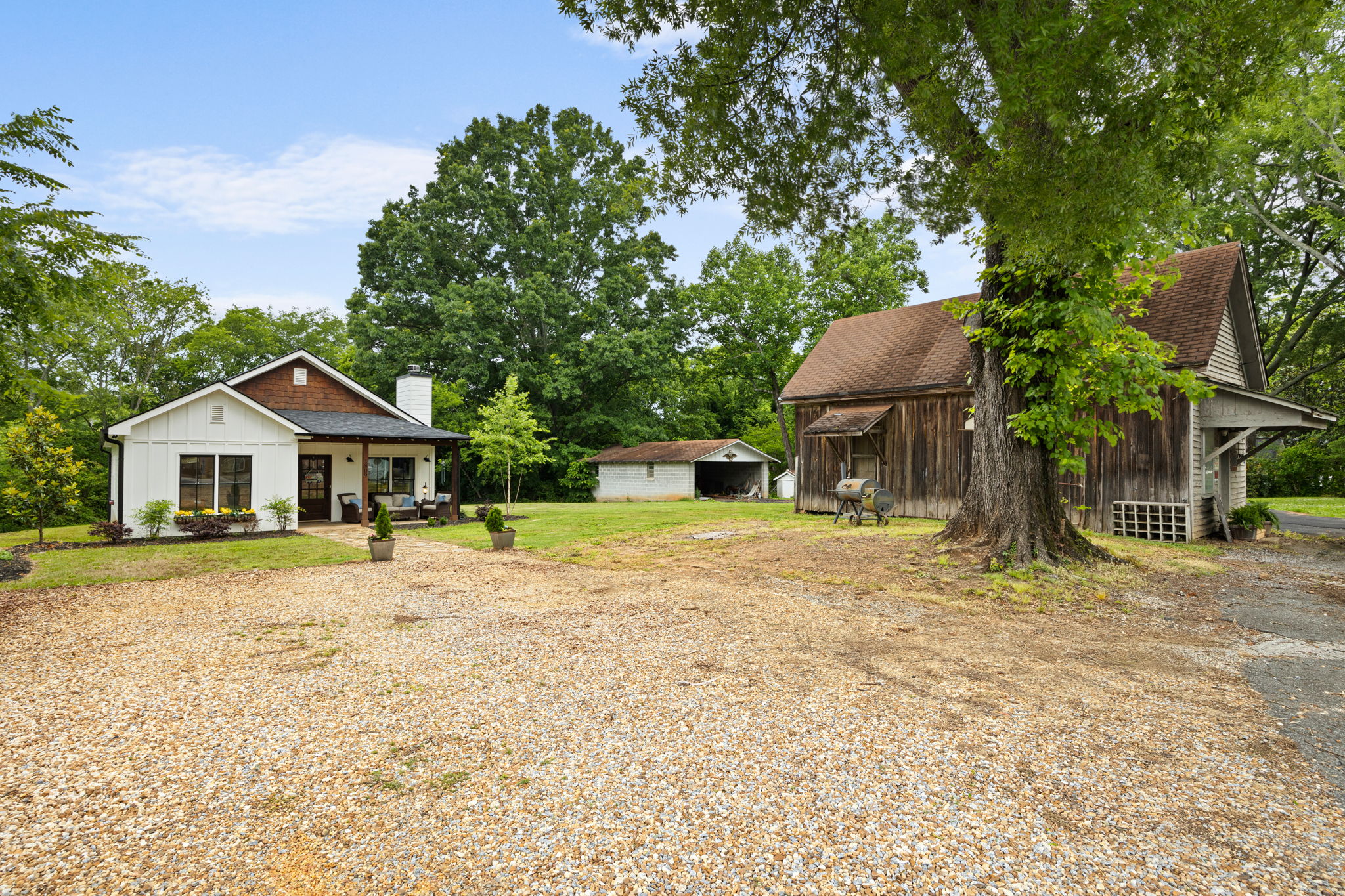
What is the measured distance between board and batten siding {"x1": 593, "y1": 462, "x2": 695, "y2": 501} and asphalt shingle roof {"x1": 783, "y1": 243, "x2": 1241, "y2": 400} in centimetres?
1060

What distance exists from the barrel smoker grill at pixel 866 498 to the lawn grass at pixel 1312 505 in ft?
51.3

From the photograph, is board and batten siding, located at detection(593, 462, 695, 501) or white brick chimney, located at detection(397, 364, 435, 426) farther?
board and batten siding, located at detection(593, 462, 695, 501)

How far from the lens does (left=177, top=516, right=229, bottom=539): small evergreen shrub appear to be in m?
14.1

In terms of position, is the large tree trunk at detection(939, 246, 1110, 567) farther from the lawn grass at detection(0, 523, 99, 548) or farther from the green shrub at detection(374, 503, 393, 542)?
the lawn grass at detection(0, 523, 99, 548)

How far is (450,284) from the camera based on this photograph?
103ft

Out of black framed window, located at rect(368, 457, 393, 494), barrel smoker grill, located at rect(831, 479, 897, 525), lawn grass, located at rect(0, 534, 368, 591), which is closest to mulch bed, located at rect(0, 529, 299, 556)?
lawn grass, located at rect(0, 534, 368, 591)

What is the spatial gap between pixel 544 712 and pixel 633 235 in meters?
34.9

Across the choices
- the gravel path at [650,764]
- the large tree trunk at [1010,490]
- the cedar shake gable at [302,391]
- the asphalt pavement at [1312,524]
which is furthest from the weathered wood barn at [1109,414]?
the cedar shake gable at [302,391]

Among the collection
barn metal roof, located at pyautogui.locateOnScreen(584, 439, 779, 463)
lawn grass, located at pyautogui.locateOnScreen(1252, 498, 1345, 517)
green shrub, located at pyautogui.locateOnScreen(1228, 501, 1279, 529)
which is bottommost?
lawn grass, located at pyautogui.locateOnScreen(1252, 498, 1345, 517)

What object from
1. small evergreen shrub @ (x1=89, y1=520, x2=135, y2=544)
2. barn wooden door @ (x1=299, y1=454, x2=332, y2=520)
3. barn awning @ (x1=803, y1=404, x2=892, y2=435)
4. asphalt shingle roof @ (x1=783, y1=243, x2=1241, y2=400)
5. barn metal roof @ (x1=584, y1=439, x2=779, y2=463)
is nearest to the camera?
asphalt shingle roof @ (x1=783, y1=243, x2=1241, y2=400)

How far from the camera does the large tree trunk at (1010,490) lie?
9.00 m

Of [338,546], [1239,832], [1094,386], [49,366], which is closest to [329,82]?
[338,546]

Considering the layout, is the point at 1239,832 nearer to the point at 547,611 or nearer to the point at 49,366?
the point at 547,611

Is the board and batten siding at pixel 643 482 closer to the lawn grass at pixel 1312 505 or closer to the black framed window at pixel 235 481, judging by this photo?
the black framed window at pixel 235 481
